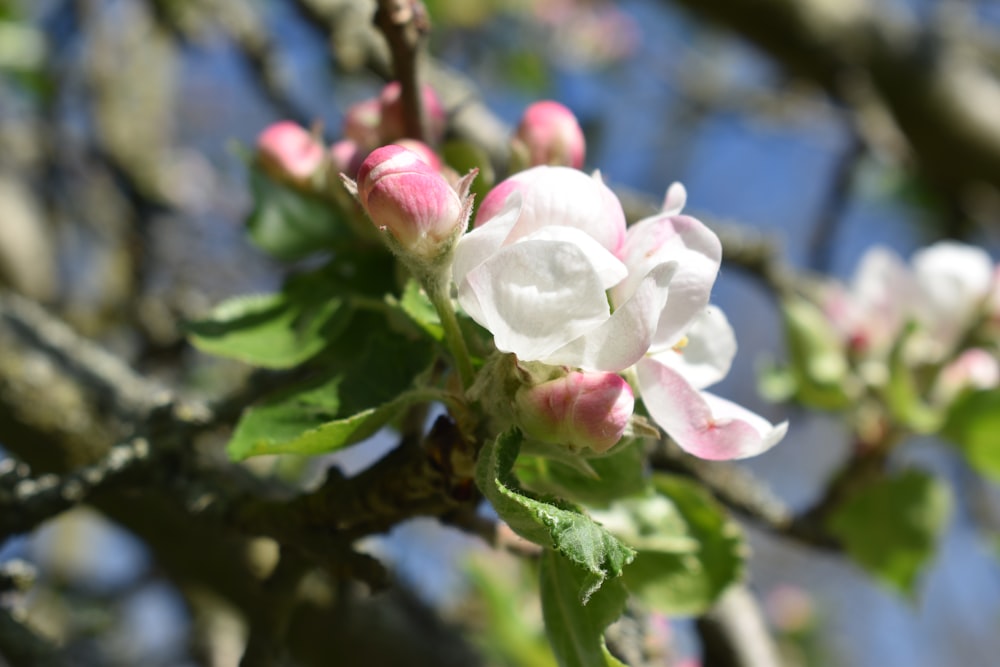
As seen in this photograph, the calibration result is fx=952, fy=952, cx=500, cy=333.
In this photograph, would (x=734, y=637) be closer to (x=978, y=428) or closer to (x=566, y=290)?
(x=978, y=428)

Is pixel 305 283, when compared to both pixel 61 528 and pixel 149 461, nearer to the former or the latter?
pixel 149 461

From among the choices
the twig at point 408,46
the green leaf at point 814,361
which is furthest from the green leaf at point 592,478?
the green leaf at point 814,361

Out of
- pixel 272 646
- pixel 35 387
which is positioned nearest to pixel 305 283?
pixel 272 646

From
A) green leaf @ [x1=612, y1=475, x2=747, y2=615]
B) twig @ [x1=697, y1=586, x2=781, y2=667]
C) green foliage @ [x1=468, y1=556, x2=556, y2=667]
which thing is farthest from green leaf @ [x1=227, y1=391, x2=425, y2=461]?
green foliage @ [x1=468, y1=556, x2=556, y2=667]

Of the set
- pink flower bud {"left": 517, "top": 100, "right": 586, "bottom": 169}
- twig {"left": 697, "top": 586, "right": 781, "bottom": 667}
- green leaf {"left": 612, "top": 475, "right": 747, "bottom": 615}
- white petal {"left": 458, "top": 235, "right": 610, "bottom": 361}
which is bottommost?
twig {"left": 697, "top": 586, "right": 781, "bottom": 667}

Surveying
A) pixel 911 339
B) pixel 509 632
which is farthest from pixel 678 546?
pixel 509 632

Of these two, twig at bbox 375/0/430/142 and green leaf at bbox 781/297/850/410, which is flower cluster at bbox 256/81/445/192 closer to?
twig at bbox 375/0/430/142
